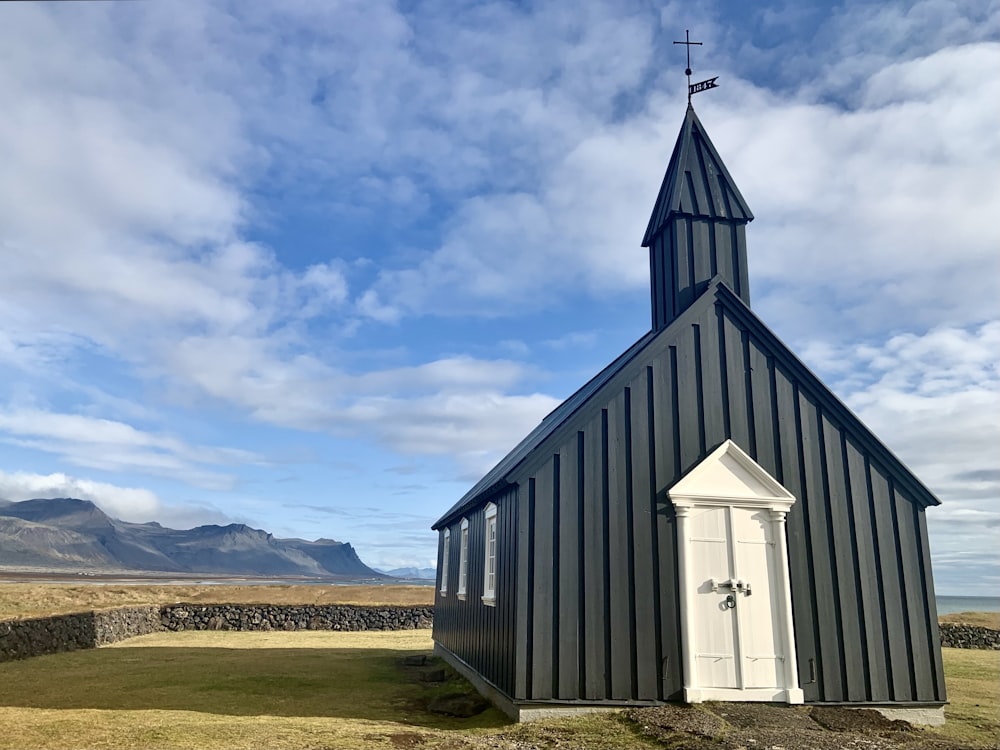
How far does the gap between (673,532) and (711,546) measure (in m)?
0.63

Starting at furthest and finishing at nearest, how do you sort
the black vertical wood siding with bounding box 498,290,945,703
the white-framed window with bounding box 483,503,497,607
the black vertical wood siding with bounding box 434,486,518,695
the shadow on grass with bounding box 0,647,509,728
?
the white-framed window with bounding box 483,503,497,607, the shadow on grass with bounding box 0,647,509,728, the black vertical wood siding with bounding box 434,486,518,695, the black vertical wood siding with bounding box 498,290,945,703

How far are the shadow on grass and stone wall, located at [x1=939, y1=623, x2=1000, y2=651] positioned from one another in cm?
1829

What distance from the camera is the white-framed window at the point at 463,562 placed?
15.8 metres

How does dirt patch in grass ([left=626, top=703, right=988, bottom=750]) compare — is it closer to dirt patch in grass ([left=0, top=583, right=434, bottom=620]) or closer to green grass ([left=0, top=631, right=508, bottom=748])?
green grass ([left=0, top=631, right=508, bottom=748])

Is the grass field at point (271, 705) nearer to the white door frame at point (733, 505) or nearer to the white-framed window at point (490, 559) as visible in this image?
the white door frame at point (733, 505)

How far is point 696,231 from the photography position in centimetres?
1373

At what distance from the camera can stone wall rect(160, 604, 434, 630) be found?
2723cm

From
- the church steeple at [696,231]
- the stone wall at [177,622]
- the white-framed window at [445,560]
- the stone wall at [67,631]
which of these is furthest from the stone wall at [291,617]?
the church steeple at [696,231]

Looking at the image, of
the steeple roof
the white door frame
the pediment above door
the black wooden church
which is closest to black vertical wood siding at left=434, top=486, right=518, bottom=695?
the black wooden church

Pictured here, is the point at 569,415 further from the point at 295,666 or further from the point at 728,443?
the point at 295,666

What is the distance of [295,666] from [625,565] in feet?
32.3

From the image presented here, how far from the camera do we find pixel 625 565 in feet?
35.1

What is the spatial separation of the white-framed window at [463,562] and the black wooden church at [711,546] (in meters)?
3.12

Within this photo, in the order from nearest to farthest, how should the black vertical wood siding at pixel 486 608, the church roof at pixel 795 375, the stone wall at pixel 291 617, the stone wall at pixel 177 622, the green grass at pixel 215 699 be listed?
the green grass at pixel 215 699
the black vertical wood siding at pixel 486 608
the church roof at pixel 795 375
the stone wall at pixel 177 622
the stone wall at pixel 291 617
